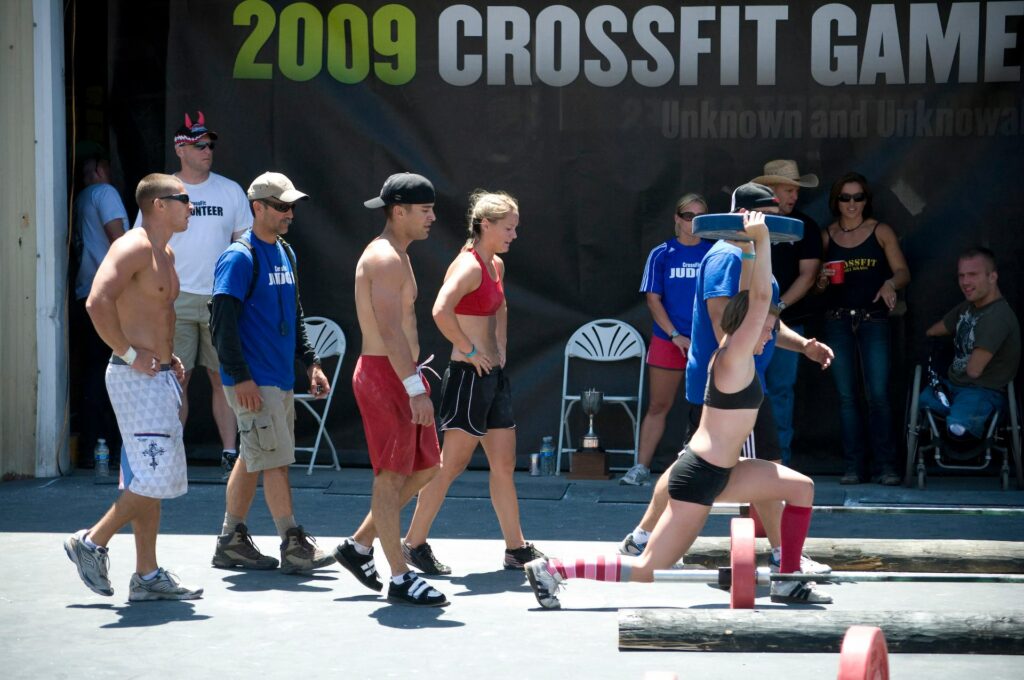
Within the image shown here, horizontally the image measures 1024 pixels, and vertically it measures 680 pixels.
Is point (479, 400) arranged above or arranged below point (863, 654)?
above

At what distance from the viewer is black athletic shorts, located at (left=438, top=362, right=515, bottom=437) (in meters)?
7.18

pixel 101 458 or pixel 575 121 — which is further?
pixel 575 121

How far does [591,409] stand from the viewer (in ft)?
32.5

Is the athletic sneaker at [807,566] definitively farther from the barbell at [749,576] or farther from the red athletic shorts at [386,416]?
the red athletic shorts at [386,416]

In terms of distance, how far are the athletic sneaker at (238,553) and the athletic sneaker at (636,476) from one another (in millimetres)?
3124

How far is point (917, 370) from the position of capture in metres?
9.61

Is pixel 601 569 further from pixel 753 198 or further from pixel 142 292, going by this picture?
pixel 142 292

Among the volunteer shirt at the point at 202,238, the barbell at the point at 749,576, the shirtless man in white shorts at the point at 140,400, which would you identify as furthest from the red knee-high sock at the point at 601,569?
the volunteer shirt at the point at 202,238

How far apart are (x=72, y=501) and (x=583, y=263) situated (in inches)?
149

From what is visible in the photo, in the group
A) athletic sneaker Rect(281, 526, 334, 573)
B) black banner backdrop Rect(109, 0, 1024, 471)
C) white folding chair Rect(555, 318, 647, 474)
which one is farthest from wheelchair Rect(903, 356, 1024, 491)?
athletic sneaker Rect(281, 526, 334, 573)

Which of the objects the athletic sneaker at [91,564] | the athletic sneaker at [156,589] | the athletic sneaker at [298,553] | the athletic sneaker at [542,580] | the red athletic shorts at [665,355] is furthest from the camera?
the red athletic shorts at [665,355]

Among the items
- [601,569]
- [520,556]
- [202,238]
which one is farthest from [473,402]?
[202,238]

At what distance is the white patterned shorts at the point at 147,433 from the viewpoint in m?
6.41

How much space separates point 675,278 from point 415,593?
398 centimetres
